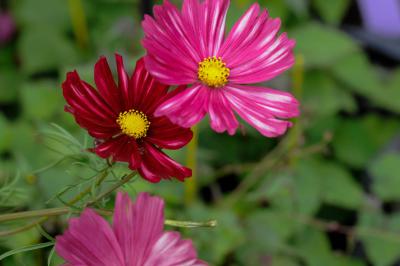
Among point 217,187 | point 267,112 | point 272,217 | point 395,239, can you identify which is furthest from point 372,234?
point 267,112

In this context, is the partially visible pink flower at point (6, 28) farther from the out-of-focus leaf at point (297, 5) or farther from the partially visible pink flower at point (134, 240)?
the partially visible pink flower at point (134, 240)

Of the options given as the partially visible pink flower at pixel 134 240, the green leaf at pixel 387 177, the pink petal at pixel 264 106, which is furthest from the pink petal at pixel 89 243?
the green leaf at pixel 387 177

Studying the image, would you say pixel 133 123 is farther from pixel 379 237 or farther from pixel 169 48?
pixel 379 237

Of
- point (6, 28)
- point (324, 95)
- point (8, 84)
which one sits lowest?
point (324, 95)

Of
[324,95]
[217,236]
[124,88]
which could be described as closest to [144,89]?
[124,88]

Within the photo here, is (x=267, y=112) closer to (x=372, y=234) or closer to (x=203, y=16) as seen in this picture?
(x=203, y=16)
